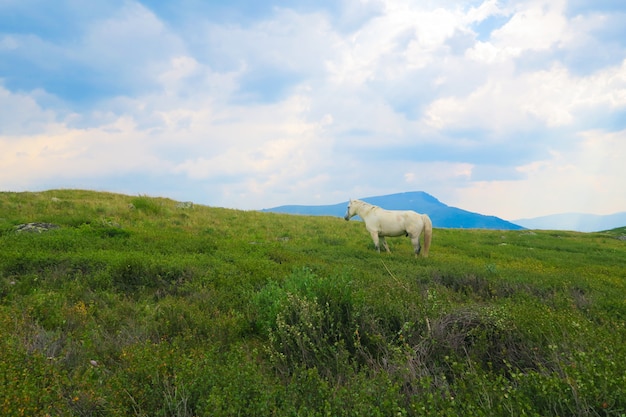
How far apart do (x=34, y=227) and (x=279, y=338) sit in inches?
464

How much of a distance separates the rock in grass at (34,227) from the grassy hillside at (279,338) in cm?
52

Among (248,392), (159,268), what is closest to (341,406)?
(248,392)

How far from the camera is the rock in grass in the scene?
11837mm

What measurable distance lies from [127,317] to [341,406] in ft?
14.5

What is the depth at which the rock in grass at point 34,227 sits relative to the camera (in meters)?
11.8

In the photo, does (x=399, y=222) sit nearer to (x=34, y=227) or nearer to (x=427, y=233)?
(x=427, y=233)

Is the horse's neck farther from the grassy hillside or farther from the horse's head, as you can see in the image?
the grassy hillside

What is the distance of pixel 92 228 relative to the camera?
12.9 m

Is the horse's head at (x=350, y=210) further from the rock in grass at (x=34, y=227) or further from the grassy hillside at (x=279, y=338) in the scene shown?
the rock in grass at (x=34, y=227)

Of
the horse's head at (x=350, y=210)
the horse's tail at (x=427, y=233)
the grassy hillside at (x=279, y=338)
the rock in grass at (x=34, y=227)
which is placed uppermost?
the horse's head at (x=350, y=210)

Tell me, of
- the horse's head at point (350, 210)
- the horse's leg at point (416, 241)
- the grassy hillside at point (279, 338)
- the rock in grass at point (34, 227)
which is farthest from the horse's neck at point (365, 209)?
the rock in grass at point (34, 227)

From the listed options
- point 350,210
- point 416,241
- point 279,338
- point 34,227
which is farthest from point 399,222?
point 34,227

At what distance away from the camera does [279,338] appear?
5.05m

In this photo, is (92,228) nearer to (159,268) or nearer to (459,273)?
(159,268)
